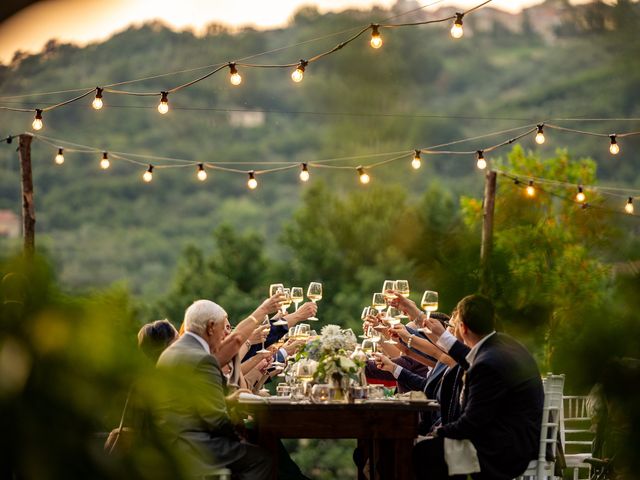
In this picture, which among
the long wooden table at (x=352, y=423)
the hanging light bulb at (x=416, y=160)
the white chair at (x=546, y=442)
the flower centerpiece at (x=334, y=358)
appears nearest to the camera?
the long wooden table at (x=352, y=423)

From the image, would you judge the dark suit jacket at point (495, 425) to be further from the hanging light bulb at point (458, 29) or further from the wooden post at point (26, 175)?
the wooden post at point (26, 175)

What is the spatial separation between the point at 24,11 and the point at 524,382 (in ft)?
1.91

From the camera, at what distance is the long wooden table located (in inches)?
170

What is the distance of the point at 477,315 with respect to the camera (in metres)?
4.66

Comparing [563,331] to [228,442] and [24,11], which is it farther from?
[228,442]

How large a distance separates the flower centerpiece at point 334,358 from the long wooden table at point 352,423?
8.0 inches

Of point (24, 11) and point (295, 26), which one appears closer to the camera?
point (24, 11)

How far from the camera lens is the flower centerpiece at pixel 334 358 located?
457 cm

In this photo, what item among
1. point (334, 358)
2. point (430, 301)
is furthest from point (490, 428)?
point (430, 301)

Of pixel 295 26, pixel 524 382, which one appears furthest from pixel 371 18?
pixel 524 382

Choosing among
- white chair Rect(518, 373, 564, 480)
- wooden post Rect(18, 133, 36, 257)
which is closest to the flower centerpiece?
white chair Rect(518, 373, 564, 480)

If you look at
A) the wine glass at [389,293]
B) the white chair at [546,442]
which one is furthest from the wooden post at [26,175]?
the white chair at [546,442]

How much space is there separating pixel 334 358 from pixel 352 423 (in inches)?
13.3

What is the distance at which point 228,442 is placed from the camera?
13.8ft
